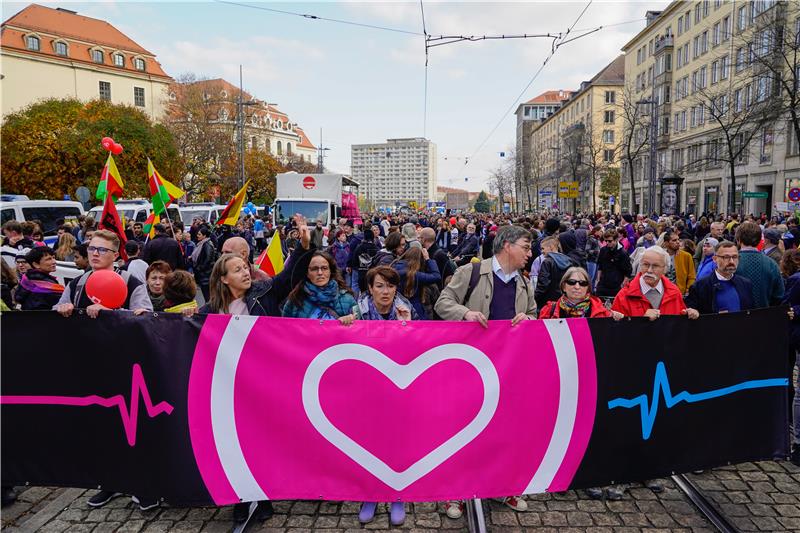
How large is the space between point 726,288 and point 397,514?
11.3ft

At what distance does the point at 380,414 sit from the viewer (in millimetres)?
3666

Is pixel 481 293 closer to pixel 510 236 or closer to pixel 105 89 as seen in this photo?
pixel 510 236

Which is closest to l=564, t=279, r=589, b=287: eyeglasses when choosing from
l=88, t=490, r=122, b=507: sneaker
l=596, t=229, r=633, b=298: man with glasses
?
l=88, t=490, r=122, b=507: sneaker

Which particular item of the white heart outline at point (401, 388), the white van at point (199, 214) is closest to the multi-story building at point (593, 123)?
the white van at point (199, 214)

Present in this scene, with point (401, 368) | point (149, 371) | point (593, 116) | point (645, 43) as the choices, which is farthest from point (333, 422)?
point (593, 116)

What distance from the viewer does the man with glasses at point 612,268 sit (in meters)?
9.02

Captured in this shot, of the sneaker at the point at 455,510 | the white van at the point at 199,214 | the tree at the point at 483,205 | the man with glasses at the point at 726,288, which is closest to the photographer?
the sneaker at the point at 455,510

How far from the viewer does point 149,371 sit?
12.3ft

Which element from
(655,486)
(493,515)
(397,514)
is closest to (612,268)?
(655,486)

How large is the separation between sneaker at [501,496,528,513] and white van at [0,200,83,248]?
564 inches

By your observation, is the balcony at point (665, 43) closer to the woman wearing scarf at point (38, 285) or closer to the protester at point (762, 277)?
the protester at point (762, 277)

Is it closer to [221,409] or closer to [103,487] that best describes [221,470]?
[221,409]

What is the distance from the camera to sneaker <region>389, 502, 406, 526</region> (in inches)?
157

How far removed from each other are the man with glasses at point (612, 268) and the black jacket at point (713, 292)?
391 cm
